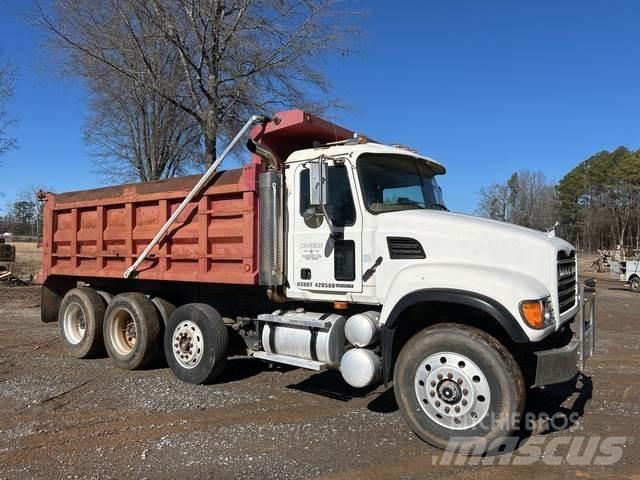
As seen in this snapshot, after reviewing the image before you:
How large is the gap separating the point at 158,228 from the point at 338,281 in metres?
2.81

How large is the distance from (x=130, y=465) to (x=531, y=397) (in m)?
4.34

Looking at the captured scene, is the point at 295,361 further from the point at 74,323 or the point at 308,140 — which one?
the point at 74,323

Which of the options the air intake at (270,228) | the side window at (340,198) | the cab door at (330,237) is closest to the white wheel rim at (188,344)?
the air intake at (270,228)

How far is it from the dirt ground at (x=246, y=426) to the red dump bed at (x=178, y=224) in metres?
1.41

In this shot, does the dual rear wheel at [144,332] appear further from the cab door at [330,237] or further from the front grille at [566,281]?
the front grille at [566,281]

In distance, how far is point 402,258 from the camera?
5.32 m

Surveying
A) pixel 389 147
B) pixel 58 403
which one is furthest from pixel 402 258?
pixel 58 403

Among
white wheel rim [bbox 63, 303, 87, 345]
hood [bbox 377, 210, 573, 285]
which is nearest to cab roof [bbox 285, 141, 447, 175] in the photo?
hood [bbox 377, 210, 573, 285]

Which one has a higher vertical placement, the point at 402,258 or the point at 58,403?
the point at 402,258

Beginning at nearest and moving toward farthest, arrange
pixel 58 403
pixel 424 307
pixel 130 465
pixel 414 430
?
pixel 130 465
pixel 414 430
pixel 424 307
pixel 58 403

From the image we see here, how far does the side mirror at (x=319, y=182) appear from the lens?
5340 mm

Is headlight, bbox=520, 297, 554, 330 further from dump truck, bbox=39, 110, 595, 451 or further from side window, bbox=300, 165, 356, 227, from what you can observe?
side window, bbox=300, 165, 356, 227

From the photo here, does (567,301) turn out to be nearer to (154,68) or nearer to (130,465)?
(130,465)

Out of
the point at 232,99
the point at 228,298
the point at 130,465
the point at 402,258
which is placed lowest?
the point at 130,465
